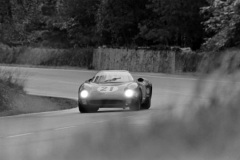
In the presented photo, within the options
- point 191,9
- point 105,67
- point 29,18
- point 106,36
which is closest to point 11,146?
point 191,9

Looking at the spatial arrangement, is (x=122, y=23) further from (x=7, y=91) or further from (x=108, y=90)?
(x=108, y=90)

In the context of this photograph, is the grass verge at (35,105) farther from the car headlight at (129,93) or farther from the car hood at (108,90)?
the car headlight at (129,93)

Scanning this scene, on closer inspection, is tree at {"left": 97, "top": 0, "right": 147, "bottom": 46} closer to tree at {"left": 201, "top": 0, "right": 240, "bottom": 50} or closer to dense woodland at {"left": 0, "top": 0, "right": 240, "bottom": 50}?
dense woodland at {"left": 0, "top": 0, "right": 240, "bottom": 50}

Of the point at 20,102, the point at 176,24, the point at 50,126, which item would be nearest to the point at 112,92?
the point at 50,126

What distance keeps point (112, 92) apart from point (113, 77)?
1.00m

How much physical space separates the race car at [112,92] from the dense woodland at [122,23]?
26.8 m

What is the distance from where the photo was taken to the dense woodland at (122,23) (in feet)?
175

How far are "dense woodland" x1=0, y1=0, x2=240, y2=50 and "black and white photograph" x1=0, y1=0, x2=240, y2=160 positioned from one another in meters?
0.11

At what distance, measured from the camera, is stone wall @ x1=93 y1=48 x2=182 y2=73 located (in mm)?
60463

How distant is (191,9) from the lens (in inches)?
2462

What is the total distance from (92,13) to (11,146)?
211ft

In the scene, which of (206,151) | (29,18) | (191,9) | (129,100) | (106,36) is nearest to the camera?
(206,151)

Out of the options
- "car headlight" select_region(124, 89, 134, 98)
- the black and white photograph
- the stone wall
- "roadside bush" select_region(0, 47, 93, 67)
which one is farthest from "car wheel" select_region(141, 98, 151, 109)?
"roadside bush" select_region(0, 47, 93, 67)

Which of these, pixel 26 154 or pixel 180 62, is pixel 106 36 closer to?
pixel 180 62
